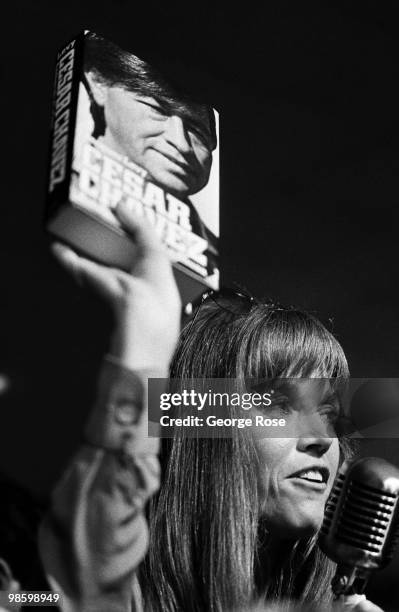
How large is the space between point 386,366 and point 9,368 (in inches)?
24.6

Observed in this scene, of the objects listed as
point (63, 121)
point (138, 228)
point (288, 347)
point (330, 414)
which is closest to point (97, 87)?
point (63, 121)

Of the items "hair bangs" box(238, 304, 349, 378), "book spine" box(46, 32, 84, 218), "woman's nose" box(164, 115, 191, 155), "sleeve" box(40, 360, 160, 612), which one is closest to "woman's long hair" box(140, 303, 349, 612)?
"hair bangs" box(238, 304, 349, 378)

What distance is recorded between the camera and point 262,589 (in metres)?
1.16

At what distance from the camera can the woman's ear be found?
38.8 inches

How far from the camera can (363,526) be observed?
87 cm

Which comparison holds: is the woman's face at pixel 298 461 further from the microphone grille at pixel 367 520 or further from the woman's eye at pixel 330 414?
the microphone grille at pixel 367 520

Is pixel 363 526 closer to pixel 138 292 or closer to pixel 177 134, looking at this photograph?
pixel 138 292

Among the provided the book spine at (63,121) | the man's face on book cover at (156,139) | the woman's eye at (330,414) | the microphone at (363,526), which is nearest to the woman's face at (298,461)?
the woman's eye at (330,414)

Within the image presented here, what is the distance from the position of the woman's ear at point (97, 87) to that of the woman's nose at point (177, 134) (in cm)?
9

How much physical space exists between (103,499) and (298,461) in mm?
325

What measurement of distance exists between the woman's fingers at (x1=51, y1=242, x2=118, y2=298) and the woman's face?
35 centimetres

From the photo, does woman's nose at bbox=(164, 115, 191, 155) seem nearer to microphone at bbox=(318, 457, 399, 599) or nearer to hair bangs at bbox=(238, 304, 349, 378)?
hair bangs at bbox=(238, 304, 349, 378)

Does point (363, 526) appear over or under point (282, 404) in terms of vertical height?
under

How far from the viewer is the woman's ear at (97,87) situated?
986 mm
